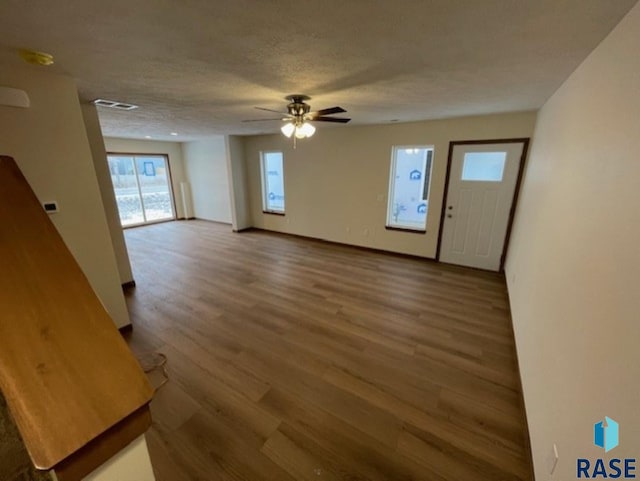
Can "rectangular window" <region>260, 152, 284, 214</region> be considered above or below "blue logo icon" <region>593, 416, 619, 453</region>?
above

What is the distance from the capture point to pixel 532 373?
5.93 feet

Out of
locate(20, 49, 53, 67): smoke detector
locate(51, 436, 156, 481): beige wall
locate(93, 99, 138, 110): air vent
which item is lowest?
locate(51, 436, 156, 481): beige wall

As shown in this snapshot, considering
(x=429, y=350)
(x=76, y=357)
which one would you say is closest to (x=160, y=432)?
(x=76, y=357)

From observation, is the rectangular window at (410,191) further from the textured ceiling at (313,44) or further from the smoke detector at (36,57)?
the smoke detector at (36,57)

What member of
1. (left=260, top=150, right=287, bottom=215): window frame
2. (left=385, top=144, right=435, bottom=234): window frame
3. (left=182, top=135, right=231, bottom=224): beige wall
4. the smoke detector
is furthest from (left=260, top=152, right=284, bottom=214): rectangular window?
the smoke detector

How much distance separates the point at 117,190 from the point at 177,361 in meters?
6.66

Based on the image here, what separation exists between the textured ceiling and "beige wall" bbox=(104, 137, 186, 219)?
4.81 meters

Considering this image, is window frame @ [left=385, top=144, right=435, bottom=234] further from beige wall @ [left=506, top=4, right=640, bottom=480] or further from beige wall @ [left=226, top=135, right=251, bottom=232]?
beige wall @ [left=226, top=135, right=251, bottom=232]

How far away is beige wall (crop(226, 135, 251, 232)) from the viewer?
637 centimetres

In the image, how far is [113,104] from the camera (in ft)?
10.3

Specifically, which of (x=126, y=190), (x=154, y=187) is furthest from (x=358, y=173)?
(x=126, y=190)

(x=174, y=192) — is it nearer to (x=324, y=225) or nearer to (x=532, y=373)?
(x=324, y=225)

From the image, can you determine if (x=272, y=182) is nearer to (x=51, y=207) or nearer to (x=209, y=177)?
(x=209, y=177)

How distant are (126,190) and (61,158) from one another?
19.3ft
